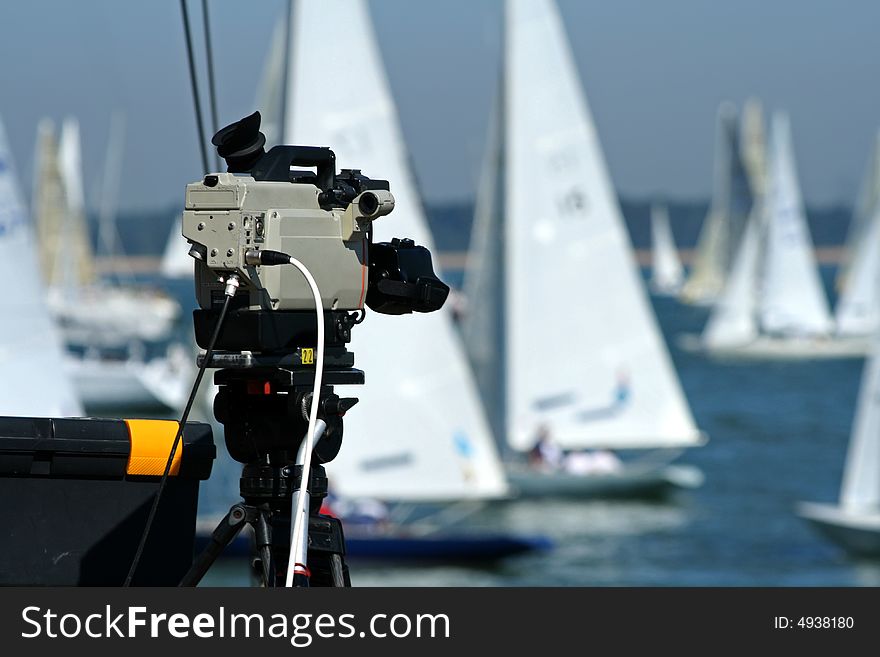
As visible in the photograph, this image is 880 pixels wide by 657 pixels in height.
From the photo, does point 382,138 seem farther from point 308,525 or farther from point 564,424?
point 308,525

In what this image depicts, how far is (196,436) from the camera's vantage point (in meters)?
3.95

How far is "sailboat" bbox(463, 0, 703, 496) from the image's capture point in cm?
2381

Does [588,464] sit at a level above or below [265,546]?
below

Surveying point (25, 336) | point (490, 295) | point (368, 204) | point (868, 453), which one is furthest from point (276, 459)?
point (490, 295)

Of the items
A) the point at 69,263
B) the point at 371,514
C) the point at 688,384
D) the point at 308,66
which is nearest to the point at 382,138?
the point at 308,66

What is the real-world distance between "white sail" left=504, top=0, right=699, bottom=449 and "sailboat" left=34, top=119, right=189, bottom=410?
65.5ft

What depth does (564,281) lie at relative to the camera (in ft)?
80.6

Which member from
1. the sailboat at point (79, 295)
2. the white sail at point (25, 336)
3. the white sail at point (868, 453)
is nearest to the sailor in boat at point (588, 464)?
the white sail at point (868, 453)

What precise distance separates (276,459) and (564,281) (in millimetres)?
20904

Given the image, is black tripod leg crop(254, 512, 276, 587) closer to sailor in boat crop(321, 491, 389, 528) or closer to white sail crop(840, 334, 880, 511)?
white sail crop(840, 334, 880, 511)

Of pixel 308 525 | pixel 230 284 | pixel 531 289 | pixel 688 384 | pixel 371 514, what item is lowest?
pixel 688 384

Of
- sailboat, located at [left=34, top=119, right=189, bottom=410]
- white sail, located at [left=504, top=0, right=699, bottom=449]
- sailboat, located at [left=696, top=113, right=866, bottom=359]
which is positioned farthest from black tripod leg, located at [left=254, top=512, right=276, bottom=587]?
sailboat, located at [left=696, top=113, right=866, bottom=359]

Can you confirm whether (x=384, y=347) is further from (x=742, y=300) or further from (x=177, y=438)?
(x=742, y=300)

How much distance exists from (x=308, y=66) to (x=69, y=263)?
47043mm
